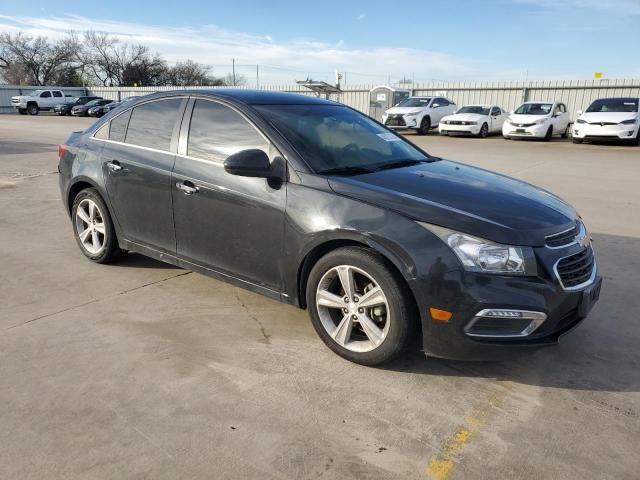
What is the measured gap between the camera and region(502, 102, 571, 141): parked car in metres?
20.3

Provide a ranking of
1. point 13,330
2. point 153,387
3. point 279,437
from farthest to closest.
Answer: point 13,330, point 153,387, point 279,437

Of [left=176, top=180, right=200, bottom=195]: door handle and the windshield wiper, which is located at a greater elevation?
the windshield wiper

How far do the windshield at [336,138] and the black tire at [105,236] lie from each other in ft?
6.20

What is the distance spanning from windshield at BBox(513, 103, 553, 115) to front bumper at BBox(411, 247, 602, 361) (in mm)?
20207

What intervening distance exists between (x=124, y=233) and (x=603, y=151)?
54.7 feet

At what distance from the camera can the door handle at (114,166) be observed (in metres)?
4.41

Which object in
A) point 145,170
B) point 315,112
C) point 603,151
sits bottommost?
point 603,151

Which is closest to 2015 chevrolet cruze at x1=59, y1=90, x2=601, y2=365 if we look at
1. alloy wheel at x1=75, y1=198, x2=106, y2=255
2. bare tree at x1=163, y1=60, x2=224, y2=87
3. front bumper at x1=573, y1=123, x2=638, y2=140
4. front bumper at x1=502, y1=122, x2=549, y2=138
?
alloy wheel at x1=75, y1=198, x2=106, y2=255

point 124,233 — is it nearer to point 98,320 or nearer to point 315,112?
point 98,320

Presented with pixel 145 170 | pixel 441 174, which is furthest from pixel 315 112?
pixel 145 170

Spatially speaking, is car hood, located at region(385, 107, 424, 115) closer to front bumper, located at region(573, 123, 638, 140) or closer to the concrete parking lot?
front bumper, located at region(573, 123, 638, 140)

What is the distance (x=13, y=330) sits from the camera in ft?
11.7

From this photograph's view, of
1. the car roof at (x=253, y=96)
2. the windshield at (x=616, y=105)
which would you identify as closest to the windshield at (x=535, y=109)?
the windshield at (x=616, y=105)

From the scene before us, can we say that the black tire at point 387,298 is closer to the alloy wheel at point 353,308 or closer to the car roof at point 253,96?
the alloy wheel at point 353,308
